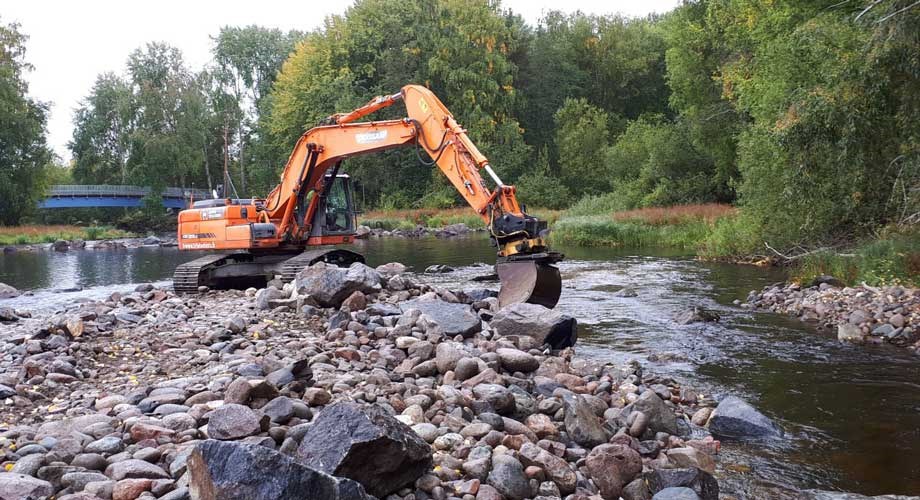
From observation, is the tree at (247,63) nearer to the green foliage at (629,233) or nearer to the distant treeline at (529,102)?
the distant treeline at (529,102)

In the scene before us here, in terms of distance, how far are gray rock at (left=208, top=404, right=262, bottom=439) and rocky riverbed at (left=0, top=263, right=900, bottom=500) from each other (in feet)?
0.03

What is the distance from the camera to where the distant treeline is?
17406 millimetres

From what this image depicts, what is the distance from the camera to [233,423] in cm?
448

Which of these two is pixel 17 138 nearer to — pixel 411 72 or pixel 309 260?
pixel 411 72

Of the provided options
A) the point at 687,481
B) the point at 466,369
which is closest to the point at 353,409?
the point at 687,481

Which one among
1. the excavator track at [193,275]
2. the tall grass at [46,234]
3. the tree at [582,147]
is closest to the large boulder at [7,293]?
the excavator track at [193,275]

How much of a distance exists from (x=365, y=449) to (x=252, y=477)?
695 millimetres

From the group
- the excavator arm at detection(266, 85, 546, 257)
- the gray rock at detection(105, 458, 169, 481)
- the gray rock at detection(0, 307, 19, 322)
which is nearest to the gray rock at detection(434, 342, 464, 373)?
the gray rock at detection(105, 458, 169, 481)

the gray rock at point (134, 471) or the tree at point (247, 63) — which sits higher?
the tree at point (247, 63)

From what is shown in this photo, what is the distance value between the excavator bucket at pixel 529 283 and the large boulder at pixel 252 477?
6.77 meters

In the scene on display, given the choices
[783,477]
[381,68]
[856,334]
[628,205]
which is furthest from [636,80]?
[783,477]

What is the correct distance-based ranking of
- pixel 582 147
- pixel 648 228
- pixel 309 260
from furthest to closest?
pixel 582 147, pixel 648 228, pixel 309 260

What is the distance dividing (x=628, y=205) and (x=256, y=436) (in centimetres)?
3435

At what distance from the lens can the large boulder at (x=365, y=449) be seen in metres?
3.95
